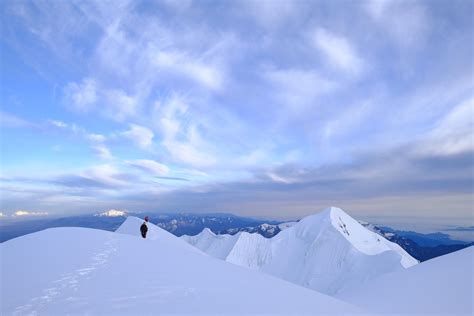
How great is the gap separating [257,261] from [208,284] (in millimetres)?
148911

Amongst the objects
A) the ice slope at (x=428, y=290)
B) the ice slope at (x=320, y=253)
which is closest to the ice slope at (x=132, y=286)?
the ice slope at (x=428, y=290)

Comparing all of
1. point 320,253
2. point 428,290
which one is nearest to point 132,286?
point 428,290

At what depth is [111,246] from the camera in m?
17.2

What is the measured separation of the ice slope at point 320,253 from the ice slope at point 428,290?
85.5 meters

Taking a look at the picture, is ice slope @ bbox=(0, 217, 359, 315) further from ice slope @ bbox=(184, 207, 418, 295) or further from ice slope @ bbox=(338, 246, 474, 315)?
ice slope @ bbox=(184, 207, 418, 295)

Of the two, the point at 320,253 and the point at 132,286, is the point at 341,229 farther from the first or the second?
the point at 132,286

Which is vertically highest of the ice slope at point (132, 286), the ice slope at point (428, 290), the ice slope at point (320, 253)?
the ice slope at point (132, 286)

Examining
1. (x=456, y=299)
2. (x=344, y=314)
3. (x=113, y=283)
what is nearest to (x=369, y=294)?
(x=456, y=299)

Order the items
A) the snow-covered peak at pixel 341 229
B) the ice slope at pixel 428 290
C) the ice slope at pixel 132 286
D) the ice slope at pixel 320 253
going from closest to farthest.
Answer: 1. the ice slope at pixel 132 286
2. the ice slope at pixel 428 290
3. the ice slope at pixel 320 253
4. the snow-covered peak at pixel 341 229

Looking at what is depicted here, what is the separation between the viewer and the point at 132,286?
416 inches

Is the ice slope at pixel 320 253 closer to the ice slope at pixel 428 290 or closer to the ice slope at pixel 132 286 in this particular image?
the ice slope at pixel 428 290

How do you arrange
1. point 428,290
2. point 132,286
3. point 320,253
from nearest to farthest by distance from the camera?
point 132,286
point 428,290
point 320,253

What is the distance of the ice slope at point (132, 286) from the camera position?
29.6ft

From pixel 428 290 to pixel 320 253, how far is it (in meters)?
126
